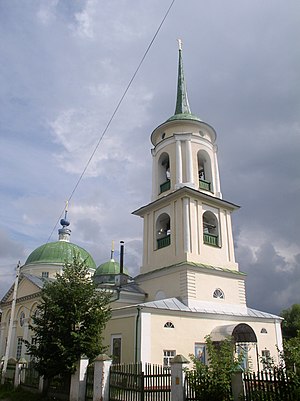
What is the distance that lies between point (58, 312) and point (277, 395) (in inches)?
325

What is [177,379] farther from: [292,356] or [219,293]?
[219,293]

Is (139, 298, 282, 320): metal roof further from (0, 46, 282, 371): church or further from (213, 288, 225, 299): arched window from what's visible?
(213, 288, 225, 299): arched window

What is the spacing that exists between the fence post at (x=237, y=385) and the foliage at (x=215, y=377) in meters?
0.11

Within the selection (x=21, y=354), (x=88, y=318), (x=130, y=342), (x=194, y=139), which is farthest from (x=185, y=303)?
(x=21, y=354)

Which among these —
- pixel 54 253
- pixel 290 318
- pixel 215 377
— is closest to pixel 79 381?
pixel 215 377

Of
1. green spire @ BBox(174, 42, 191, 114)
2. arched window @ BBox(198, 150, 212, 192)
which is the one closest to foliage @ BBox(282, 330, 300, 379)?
arched window @ BBox(198, 150, 212, 192)

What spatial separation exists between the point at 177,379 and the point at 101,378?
320 cm

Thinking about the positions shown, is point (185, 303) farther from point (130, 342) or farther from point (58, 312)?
point (58, 312)

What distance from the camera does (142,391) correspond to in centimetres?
1084

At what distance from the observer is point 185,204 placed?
69.2 ft

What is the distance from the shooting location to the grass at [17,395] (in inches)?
569

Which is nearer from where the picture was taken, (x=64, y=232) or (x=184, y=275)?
(x=184, y=275)

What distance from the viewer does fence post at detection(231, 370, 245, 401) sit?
335 inches

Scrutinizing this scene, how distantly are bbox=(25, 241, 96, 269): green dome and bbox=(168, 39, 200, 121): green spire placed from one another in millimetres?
17479
